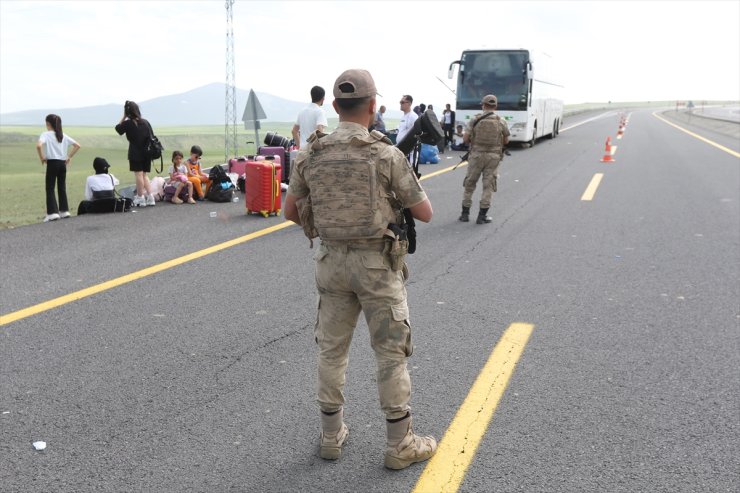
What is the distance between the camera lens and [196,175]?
1216 cm

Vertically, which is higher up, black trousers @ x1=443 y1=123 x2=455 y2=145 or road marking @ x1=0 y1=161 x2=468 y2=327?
black trousers @ x1=443 y1=123 x2=455 y2=145

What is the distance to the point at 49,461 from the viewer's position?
123 inches

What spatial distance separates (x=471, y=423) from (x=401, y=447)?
1.92ft

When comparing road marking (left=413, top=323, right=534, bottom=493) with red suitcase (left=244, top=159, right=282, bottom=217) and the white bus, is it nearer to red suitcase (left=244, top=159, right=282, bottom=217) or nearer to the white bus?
red suitcase (left=244, top=159, right=282, bottom=217)

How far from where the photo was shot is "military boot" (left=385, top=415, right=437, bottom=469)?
10.0ft

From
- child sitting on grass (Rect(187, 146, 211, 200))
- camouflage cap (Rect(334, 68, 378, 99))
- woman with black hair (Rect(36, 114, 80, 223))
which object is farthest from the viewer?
child sitting on grass (Rect(187, 146, 211, 200))

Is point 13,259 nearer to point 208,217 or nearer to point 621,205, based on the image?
point 208,217

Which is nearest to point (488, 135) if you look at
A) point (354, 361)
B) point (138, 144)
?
point (354, 361)

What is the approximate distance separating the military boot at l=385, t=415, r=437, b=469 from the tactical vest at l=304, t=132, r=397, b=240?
0.93m

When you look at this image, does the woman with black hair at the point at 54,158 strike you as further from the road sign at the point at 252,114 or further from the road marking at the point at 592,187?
the road marking at the point at 592,187

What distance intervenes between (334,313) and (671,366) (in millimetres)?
2511

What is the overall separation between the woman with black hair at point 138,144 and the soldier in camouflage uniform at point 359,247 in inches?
336

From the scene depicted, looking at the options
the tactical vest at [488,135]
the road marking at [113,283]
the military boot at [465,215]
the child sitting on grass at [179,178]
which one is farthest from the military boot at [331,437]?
the child sitting on grass at [179,178]

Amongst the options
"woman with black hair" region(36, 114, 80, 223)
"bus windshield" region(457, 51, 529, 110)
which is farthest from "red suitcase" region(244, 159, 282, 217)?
"bus windshield" region(457, 51, 529, 110)
